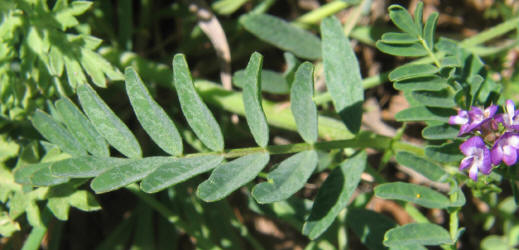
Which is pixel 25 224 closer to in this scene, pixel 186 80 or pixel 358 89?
pixel 186 80

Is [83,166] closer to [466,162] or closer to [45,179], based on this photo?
[45,179]

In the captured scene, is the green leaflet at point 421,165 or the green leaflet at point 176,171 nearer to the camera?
the green leaflet at point 176,171

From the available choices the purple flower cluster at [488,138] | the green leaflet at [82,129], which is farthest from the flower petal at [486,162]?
the green leaflet at [82,129]

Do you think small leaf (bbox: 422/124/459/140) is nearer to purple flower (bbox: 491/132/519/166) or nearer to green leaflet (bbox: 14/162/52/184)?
purple flower (bbox: 491/132/519/166)

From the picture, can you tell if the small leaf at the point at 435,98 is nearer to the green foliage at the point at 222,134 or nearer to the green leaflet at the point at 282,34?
the green foliage at the point at 222,134

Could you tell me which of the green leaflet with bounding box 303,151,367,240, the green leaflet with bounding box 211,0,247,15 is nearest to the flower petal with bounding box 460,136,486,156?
the green leaflet with bounding box 303,151,367,240

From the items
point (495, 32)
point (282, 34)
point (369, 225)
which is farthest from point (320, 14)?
point (369, 225)
